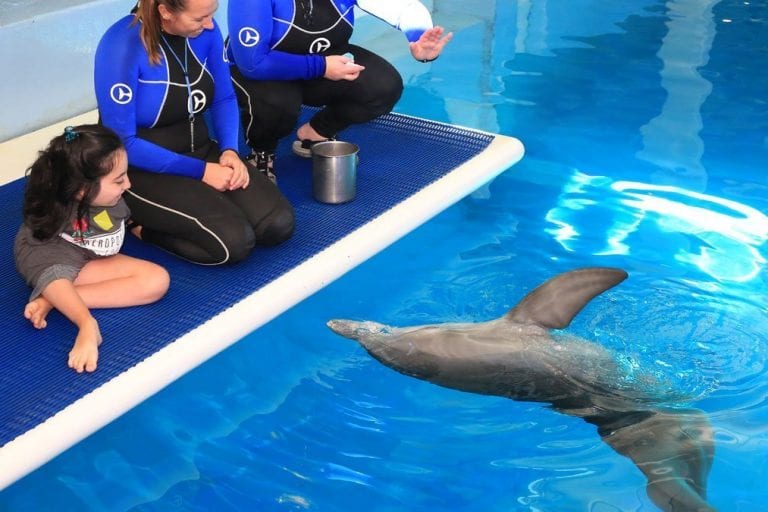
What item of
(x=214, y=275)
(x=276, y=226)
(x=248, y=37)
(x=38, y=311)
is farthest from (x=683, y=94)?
(x=38, y=311)

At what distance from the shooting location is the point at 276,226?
10.9 ft

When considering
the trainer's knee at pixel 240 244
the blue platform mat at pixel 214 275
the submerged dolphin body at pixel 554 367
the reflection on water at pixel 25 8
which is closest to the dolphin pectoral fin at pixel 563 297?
the submerged dolphin body at pixel 554 367

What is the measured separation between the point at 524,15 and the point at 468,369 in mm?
5887

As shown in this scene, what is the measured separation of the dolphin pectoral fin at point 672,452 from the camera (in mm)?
A: 2533

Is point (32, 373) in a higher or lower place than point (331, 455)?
higher

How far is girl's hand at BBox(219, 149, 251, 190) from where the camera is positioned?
332 centimetres

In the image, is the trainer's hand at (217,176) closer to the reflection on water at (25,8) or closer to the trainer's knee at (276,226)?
the trainer's knee at (276,226)

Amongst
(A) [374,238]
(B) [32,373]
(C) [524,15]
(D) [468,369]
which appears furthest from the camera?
(C) [524,15]

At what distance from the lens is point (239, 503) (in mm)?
2762

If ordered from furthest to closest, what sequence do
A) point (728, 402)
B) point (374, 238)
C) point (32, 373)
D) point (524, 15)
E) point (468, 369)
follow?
point (524, 15), point (374, 238), point (728, 402), point (468, 369), point (32, 373)

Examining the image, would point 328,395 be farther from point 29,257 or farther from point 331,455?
point 29,257

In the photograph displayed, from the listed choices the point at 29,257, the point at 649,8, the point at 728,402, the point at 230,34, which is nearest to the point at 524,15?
the point at 649,8

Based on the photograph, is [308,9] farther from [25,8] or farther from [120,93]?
[25,8]

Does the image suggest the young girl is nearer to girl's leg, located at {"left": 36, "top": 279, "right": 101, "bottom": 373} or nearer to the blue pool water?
girl's leg, located at {"left": 36, "top": 279, "right": 101, "bottom": 373}
